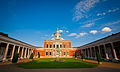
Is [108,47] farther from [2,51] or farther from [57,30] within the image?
[2,51]

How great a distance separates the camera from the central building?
3453cm

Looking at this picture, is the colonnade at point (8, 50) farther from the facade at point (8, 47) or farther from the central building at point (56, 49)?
the central building at point (56, 49)

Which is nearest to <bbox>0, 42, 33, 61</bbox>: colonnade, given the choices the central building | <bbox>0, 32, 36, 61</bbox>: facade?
<bbox>0, 32, 36, 61</bbox>: facade

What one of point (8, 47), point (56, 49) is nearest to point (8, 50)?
point (8, 47)

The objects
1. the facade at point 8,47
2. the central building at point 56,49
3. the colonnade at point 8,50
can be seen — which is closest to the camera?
the facade at point 8,47

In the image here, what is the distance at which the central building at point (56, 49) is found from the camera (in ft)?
113

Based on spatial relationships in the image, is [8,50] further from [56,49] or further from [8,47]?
[56,49]

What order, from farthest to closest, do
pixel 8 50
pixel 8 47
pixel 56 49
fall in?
pixel 56 49 → pixel 8 50 → pixel 8 47

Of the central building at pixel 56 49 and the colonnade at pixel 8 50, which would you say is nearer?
the colonnade at pixel 8 50

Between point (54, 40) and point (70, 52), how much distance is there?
11.5 metres

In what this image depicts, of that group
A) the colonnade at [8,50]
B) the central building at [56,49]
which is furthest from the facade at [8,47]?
the central building at [56,49]

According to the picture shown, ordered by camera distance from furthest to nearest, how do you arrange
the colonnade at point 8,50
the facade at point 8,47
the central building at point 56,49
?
the central building at point 56,49, the colonnade at point 8,50, the facade at point 8,47

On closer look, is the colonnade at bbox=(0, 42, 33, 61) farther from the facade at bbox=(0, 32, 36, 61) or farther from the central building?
the central building

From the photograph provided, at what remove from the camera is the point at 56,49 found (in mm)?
35062
